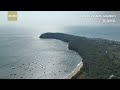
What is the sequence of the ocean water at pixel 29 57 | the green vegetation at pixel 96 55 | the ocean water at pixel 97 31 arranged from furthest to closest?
the ocean water at pixel 97 31, the ocean water at pixel 29 57, the green vegetation at pixel 96 55

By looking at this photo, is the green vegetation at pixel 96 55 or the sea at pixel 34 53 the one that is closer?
the green vegetation at pixel 96 55

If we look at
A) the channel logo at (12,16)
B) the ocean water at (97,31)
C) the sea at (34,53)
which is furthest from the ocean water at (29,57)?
the ocean water at (97,31)

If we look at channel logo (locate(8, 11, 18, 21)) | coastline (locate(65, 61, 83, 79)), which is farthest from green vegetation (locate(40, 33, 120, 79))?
channel logo (locate(8, 11, 18, 21))

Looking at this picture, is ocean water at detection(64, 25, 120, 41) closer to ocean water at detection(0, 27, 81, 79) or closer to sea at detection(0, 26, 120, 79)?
sea at detection(0, 26, 120, 79)

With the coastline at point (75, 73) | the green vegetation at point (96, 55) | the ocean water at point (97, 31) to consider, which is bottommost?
the coastline at point (75, 73)

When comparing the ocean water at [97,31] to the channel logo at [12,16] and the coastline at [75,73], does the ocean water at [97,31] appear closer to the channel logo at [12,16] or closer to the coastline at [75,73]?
the coastline at [75,73]
